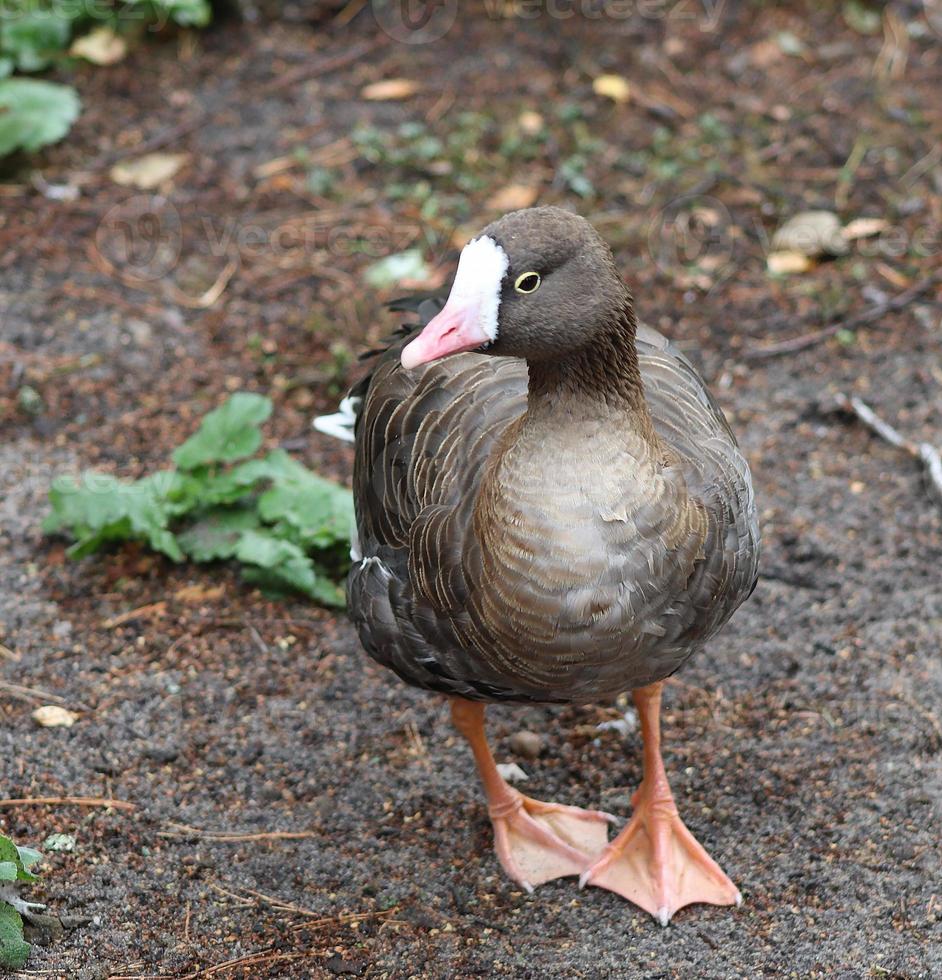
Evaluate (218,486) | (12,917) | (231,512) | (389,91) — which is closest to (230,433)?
(218,486)

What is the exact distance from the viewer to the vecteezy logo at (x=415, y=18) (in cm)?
737

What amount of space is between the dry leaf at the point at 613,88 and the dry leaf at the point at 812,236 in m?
1.30

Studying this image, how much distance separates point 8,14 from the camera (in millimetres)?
6777

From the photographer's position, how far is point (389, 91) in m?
6.96

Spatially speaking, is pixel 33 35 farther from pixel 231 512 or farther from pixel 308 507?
pixel 308 507

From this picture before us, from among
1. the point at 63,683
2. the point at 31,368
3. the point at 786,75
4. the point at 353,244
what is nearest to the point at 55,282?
the point at 31,368

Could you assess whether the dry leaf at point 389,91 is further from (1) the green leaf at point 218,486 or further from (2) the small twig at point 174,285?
(1) the green leaf at point 218,486

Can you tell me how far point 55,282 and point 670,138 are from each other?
3.18 m

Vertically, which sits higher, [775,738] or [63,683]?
[63,683]

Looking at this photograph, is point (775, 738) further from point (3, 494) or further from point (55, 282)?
point (55, 282)

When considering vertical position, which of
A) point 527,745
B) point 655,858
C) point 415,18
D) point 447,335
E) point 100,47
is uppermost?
point 447,335

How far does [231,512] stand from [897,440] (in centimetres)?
261

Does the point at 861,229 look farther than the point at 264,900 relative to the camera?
Yes
